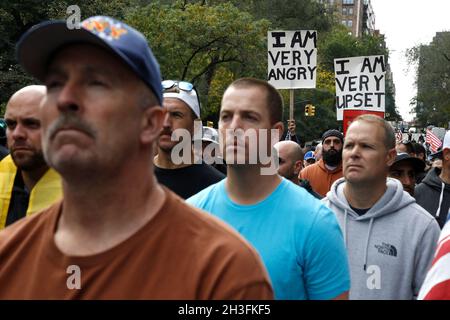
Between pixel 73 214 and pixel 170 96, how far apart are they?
3263 millimetres

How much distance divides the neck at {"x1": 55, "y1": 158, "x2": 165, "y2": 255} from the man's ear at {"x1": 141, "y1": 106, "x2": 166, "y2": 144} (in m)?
0.08

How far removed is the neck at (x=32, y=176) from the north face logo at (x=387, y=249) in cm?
209

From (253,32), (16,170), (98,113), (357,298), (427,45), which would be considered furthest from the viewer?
(427,45)

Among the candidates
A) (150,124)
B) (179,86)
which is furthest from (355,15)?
(150,124)

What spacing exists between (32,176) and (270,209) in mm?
1682

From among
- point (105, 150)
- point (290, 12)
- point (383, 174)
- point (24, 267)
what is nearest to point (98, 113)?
point (105, 150)

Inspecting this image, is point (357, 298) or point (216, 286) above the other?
point (216, 286)

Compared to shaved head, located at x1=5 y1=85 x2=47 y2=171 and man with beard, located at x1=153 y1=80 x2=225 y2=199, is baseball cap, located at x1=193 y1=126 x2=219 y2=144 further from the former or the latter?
shaved head, located at x1=5 y1=85 x2=47 y2=171

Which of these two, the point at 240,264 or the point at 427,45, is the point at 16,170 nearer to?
the point at 240,264

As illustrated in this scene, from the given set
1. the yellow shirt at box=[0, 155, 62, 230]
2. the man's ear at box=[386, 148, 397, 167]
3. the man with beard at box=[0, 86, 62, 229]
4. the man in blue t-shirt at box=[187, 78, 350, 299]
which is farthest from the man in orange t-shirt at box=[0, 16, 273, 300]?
the man's ear at box=[386, 148, 397, 167]

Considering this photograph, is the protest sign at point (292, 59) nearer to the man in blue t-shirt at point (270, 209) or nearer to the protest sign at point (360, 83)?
the protest sign at point (360, 83)

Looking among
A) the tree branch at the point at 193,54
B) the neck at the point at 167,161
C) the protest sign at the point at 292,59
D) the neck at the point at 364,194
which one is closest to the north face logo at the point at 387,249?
the neck at the point at 364,194

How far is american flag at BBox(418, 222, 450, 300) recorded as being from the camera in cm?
275

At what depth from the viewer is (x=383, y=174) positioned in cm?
482
